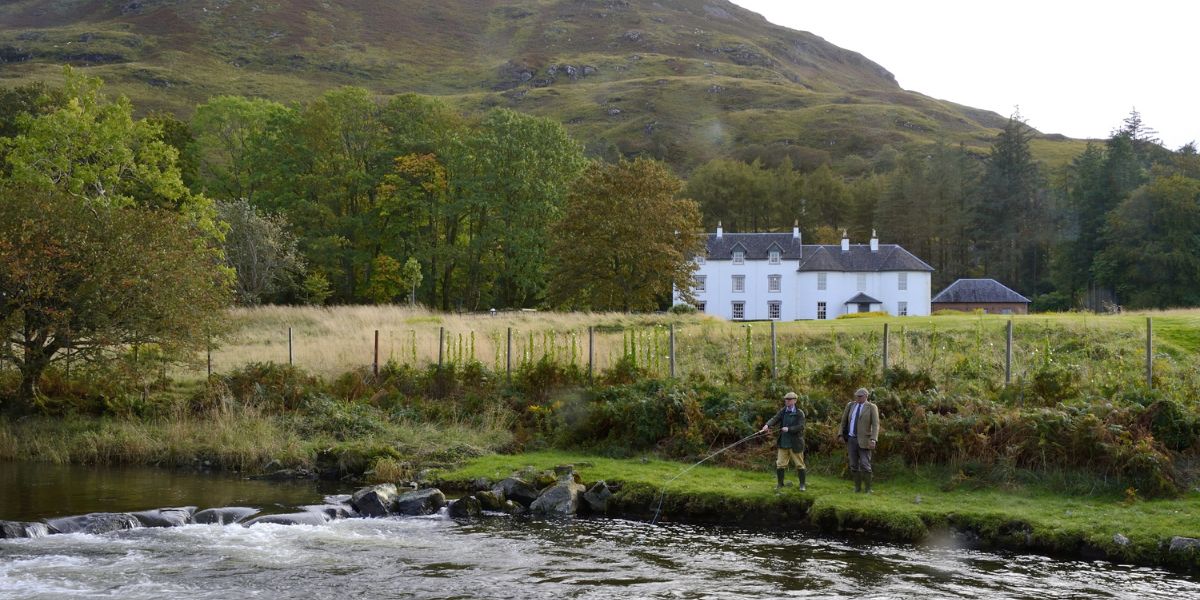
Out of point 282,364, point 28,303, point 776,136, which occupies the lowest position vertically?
point 282,364

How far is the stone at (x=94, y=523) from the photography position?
17750 mm

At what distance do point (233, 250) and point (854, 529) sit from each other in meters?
49.4

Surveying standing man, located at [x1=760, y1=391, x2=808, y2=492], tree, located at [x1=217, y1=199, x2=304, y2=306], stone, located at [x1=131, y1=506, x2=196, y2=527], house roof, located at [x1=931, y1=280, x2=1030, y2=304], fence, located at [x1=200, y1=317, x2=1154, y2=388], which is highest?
tree, located at [x1=217, y1=199, x2=304, y2=306]

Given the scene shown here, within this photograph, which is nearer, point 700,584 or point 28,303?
point 700,584

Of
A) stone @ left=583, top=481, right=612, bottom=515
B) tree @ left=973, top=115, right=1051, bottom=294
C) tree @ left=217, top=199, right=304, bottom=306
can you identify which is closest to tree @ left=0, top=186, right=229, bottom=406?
stone @ left=583, top=481, right=612, bottom=515

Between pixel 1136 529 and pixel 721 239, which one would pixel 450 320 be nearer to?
pixel 1136 529

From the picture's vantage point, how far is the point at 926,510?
60.5 ft

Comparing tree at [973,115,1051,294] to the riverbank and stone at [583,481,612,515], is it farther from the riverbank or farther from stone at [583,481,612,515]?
stone at [583,481,612,515]

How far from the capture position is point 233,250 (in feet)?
195

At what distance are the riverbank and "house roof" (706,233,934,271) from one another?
205 ft

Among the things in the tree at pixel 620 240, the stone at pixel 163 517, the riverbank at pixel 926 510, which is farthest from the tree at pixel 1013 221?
the stone at pixel 163 517

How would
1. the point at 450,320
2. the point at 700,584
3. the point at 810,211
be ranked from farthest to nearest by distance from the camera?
the point at 810,211
the point at 450,320
the point at 700,584

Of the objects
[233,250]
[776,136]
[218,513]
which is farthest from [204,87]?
[218,513]

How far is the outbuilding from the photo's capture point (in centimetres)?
8112
